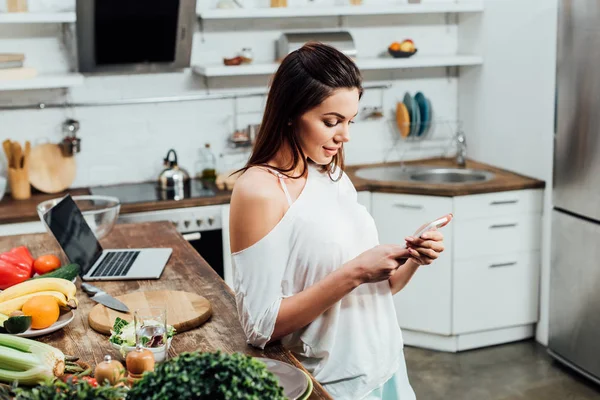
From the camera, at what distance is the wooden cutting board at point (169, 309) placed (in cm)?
192

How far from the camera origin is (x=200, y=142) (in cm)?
434

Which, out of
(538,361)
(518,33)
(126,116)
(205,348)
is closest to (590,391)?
(538,361)

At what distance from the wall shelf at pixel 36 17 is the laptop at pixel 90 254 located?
5.04ft

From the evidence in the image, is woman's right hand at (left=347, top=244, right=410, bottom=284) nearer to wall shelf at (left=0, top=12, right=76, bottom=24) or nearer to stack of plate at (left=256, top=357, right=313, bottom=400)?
stack of plate at (left=256, top=357, right=313, bottom=400)

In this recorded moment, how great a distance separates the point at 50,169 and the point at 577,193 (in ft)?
8.67

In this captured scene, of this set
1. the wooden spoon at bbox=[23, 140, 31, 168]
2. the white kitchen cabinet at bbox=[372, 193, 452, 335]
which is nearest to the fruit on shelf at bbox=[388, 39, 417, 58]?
the white kitchen cabinet at bbox=[372, 193, 452, 335]

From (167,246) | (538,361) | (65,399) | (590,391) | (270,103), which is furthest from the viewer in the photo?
(538,361)

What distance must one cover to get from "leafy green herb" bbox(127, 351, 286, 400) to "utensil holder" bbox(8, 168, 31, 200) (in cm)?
291

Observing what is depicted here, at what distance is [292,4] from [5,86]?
1616 millimetres

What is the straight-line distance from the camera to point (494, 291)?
404 centimetres

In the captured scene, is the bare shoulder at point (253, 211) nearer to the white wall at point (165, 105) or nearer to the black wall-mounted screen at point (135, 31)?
the black wall-mounted screen at point (135, 31)

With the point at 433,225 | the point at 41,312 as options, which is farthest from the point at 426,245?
the point at 41,312

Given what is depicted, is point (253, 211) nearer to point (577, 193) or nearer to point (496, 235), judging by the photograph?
point (577, 193)

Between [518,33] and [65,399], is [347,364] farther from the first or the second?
[518,33]
